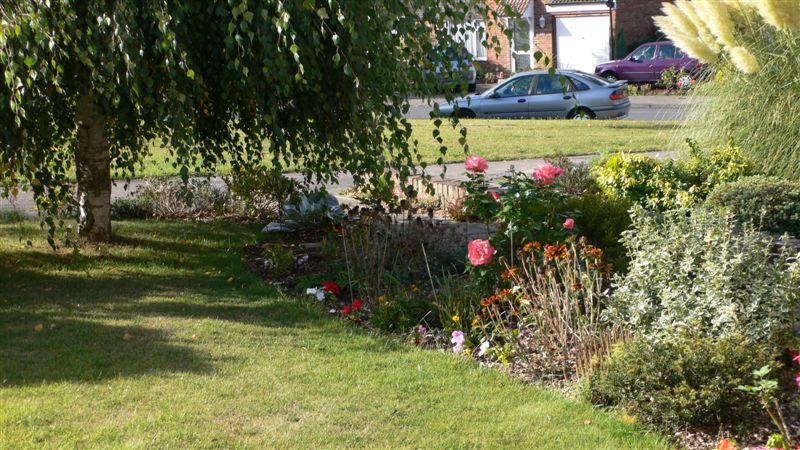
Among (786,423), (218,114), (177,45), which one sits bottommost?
(786,423)

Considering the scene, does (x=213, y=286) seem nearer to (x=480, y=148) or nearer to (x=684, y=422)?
(x=684, y=422)

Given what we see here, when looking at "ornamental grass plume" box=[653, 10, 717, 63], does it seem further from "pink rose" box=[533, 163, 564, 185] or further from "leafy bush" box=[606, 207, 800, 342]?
"leafy bush" box=[606, 207, 800, 342]

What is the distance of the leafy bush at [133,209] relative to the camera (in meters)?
10.0

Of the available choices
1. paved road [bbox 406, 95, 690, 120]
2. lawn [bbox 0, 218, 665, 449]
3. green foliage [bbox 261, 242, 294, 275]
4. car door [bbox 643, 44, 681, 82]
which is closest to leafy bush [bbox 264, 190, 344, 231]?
green foliage [bbox 261, 242, 294, 275]

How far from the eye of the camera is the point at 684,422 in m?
4.30

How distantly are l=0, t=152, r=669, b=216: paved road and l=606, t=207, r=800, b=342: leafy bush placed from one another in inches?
191

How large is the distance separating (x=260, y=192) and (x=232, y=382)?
507cm

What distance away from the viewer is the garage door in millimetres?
34781

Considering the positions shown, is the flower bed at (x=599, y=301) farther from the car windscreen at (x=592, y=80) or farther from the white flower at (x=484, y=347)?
the car windscreen at (x=592, y=80)

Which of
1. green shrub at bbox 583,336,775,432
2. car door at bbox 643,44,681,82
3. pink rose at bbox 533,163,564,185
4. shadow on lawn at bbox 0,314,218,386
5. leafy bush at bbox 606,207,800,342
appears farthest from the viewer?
car door at bbox 643,44,681,82

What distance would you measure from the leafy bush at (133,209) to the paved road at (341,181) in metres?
0.20

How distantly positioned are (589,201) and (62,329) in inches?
155

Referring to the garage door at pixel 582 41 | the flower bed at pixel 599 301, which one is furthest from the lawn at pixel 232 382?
the garage door at pixel 582 41

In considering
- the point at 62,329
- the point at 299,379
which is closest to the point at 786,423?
the point at 299,379
